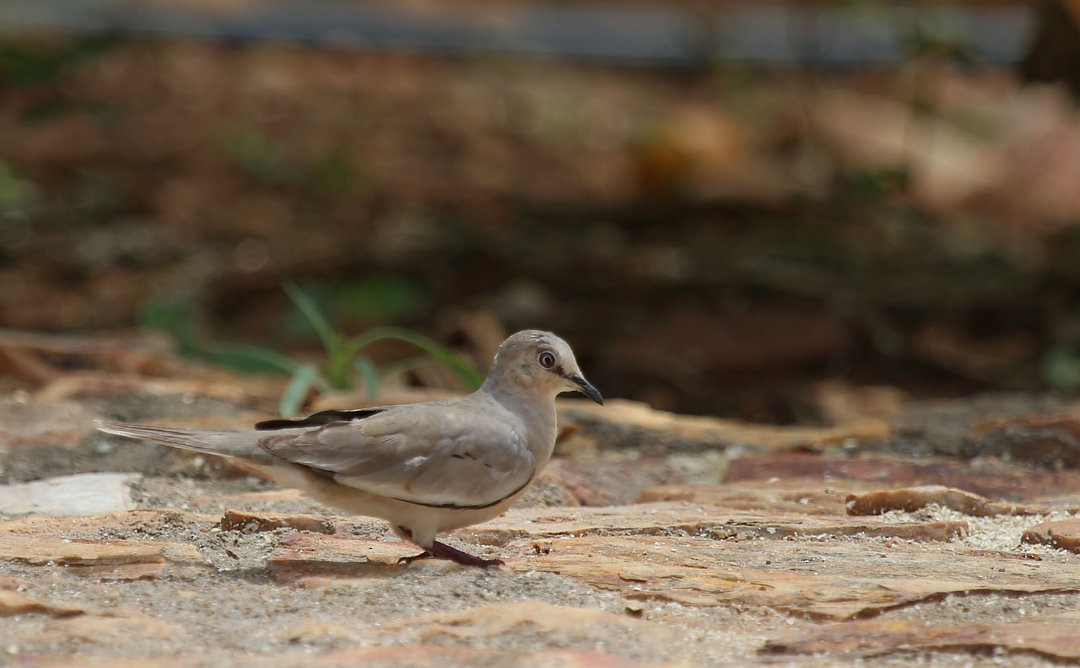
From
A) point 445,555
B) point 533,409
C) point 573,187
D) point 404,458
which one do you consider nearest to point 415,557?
point 445,555

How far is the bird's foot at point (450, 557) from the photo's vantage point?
2.90 meters

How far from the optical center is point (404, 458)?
2.94m

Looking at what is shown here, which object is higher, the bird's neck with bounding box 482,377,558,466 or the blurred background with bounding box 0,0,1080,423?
the blurred background with bounding box 0,0,1080,423

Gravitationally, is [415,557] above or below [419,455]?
below

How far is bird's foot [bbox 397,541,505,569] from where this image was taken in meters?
2.90

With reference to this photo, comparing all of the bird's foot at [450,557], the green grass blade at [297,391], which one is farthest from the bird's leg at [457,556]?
the green grass blade at [297,391]

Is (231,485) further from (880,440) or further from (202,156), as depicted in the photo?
(202,156)

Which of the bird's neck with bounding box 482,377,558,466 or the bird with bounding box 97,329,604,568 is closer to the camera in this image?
the bird with bounding box 97,329,604,568

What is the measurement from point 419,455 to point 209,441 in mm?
469

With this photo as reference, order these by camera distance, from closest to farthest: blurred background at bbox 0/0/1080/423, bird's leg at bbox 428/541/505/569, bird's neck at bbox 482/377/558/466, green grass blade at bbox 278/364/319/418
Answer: bird's leg at bbox 428/541/505/569
bird's neck at bbox 482/377/558/466
green grass blade at bbox 278/364/319/418
blurred background at bbox 0/0/1080/423

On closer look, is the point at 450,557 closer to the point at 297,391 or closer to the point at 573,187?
the point at 297,391

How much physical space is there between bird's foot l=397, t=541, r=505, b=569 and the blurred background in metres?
1.83

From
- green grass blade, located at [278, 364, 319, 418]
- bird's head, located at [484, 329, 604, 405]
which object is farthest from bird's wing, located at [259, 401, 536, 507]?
green grass blade, located at [278, 364, 319, 418]

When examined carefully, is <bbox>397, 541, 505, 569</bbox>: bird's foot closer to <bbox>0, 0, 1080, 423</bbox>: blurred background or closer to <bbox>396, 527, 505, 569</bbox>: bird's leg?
<bbox>396, 527, 505, 569</bbox>: bird's leg
